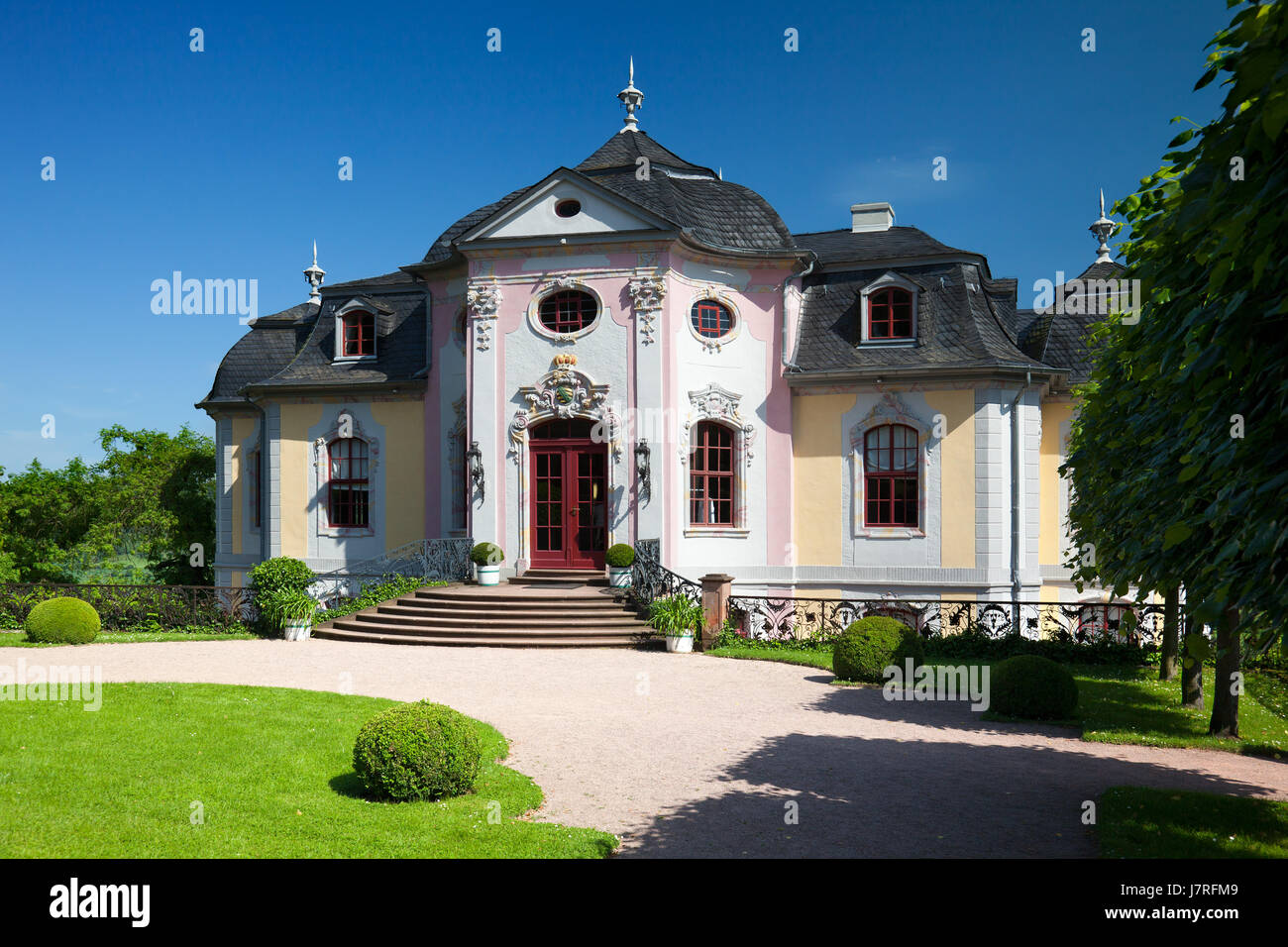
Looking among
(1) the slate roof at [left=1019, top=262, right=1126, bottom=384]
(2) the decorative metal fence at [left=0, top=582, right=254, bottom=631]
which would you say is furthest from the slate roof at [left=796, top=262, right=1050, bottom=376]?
(2) the decorative metal fence at [left=0, top=582, right=254, bottom=631]

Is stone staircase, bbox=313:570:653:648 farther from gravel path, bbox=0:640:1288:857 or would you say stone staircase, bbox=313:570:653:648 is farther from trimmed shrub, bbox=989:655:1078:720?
trimmed shrub, bbox=989:655:1078:720

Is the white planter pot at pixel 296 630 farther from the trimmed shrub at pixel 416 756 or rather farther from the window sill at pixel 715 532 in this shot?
the trimmed shrub at pixel 416 756

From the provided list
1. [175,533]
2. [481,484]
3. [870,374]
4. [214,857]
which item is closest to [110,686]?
[214,857]

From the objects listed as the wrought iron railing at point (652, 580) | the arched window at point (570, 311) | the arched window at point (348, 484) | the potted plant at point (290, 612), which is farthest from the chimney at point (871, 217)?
the potted plant at point (290, 612)

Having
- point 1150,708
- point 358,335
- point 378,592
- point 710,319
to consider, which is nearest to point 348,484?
point 358,335

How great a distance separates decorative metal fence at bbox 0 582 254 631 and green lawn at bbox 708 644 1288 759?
10309 mm

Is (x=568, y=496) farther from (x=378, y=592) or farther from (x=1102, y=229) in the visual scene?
(x=1102, y=229)

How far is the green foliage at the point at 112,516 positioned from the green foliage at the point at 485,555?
1983cm

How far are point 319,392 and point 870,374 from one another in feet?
43.8

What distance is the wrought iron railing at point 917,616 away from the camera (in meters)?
16.0

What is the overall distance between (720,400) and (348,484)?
970 centimetres

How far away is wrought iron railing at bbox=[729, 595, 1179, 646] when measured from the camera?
1603 centimetres

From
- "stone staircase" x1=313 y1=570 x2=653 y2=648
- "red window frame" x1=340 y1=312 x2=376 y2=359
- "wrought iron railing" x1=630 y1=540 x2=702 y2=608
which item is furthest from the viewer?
"red window frame" x1=340 y1=312 x2=376 y2=359
